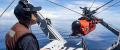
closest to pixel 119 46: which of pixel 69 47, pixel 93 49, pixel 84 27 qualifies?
pixel 69 47

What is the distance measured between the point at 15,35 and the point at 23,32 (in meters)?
0.19

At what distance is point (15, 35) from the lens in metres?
5.49

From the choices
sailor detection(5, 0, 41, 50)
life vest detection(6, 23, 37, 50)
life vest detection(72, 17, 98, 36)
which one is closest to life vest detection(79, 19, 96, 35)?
life vest detection(72, 17, 98, 36)

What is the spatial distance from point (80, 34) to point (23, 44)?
523 cm

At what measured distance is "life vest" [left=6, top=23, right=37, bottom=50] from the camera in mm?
5379

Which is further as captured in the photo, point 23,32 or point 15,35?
point 15,35

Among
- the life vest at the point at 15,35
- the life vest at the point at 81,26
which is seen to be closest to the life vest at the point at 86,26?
the life vest at the point at 81,26

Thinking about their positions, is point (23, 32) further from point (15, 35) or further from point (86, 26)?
point (86, 26)

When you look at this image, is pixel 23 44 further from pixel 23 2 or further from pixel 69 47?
pixel 69 47

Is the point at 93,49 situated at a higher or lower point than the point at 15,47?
lower

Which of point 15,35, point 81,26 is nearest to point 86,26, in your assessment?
point 81,26

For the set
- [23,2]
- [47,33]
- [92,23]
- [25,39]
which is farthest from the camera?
[47,33]

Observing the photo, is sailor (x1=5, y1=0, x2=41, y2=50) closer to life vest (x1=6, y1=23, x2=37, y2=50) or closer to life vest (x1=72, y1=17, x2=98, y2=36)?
life vest (x1=6, y1=23, x2=37, y2=50)

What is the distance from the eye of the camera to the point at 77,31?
10.3m
